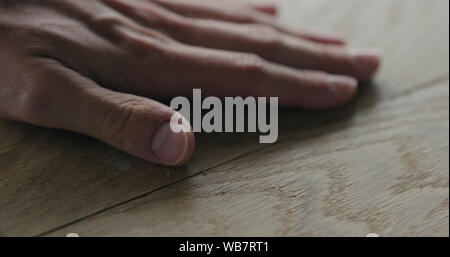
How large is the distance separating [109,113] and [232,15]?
1.10 ft

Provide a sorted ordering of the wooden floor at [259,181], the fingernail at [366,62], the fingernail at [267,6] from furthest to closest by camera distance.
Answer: the fingernail at [267,6] → the fingernail at [366,62] → the wooden floor at [259,181]

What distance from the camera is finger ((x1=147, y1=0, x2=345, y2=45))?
0.78 meters

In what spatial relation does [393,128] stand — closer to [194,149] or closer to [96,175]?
[194,149]

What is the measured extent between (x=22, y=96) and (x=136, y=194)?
0.19 m

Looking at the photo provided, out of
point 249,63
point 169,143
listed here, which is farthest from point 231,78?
point 169,143

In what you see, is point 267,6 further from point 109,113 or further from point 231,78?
point 109,113

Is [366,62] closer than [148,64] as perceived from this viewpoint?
No

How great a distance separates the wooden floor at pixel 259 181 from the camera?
1.74 ft

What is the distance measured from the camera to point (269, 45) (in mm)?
748

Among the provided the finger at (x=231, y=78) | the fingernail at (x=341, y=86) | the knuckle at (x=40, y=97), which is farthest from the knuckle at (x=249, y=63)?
the knuckle at (x=40, y=97)

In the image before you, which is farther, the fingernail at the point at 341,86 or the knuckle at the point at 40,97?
the fingernail at the point at 341,86

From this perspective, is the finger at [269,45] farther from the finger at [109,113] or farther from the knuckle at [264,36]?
the finger at [109,113]

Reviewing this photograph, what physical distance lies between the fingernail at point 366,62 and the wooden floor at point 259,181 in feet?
0.23

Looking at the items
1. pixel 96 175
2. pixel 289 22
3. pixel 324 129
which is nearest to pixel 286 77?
pixel 324 129
